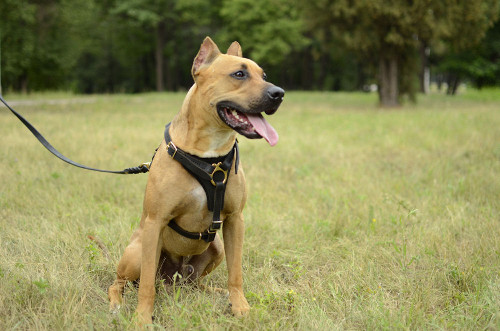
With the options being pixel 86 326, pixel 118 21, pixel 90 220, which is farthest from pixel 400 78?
pixel 118 21

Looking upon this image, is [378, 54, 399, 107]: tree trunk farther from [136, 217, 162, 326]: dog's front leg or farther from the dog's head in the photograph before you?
[136, 217, 162, 326]: dog's front leg

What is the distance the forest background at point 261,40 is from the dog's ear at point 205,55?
44.6 feet

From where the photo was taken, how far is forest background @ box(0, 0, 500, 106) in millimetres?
15930

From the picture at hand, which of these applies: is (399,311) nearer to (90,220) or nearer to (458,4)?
(90,220)

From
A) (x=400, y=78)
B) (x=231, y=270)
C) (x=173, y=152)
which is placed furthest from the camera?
(x=400, y=78)

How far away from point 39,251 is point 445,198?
4272mm

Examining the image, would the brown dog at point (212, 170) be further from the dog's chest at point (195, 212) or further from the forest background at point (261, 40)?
the forest background at point (261, 40)

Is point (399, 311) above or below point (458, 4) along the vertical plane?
below

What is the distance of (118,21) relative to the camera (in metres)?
36.8

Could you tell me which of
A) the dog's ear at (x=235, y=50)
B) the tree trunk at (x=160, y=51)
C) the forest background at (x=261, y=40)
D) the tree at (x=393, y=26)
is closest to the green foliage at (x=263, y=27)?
the forest background at (x=261, y=40)

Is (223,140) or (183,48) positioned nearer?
(223,140)

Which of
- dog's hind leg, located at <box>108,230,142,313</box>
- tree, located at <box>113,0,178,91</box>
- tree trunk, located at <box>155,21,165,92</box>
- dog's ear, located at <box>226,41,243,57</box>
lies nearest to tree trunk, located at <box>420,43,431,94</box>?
tree, located at <box>113,0,178,91</box>

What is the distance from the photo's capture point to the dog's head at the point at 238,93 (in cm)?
257

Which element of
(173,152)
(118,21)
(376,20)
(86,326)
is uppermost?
(118,21)
